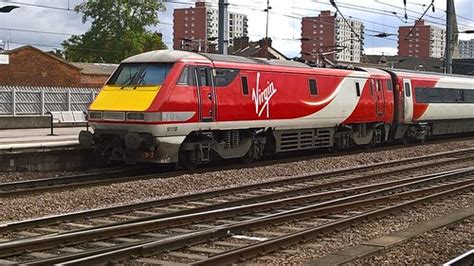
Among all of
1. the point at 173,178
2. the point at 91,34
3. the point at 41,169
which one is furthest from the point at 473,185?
the point at 91,34

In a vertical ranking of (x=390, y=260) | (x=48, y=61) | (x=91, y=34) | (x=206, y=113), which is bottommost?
(x=390, y=260)

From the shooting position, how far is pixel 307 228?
31.8 ft

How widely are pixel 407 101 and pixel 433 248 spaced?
59.7 ft

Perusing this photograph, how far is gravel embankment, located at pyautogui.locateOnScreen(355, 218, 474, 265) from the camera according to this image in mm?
7871

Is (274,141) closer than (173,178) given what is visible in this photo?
No

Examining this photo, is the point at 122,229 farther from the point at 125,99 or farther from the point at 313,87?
the point at 313,87

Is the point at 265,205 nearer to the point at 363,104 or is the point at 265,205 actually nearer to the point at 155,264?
the point at 155,264

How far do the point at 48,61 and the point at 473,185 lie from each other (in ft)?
113

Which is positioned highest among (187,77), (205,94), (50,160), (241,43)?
(241,43)

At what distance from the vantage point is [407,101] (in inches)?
1025

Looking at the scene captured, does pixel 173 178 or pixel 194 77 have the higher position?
pixel 194 77

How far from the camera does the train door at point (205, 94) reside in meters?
16.3

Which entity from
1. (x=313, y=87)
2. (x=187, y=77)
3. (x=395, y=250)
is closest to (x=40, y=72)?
(x=313, y=87)

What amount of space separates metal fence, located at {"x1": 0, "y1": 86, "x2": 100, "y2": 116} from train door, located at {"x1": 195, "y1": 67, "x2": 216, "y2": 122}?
57.2 ft
